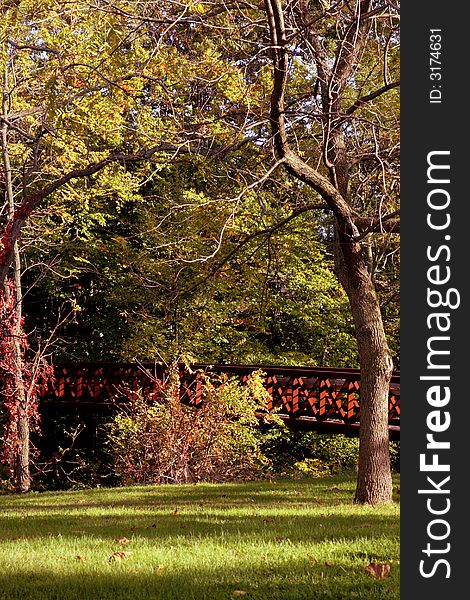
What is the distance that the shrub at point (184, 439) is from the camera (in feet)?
51.6

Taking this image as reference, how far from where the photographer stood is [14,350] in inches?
779

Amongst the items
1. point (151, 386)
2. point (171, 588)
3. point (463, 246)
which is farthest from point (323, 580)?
point (151, 386)

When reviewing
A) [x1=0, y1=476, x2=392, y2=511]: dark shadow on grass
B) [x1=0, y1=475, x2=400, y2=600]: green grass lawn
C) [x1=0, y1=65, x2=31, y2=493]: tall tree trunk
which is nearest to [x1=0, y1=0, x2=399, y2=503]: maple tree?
[x1=0, y1=65, x2=31, y2=493]: tall tree trunk

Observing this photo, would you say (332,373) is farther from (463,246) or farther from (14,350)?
(463,246)

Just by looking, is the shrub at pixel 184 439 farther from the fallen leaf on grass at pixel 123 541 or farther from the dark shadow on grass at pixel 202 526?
the fallen leaf on grass at pixel 123 541

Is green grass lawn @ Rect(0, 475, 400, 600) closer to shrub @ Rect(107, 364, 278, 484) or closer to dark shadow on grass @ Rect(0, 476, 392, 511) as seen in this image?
dark shadow on grass @ Rect(0, 476, 392, 511)

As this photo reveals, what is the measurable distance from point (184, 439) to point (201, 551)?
8.55m

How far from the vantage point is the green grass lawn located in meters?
5.95

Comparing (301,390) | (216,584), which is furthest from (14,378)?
(216,584)

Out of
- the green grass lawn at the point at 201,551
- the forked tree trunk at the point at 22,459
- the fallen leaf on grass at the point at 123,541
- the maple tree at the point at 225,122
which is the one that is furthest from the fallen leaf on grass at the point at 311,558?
the forked tree trunk at the point at 22,459

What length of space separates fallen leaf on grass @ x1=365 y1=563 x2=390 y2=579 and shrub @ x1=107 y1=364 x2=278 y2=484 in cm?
952

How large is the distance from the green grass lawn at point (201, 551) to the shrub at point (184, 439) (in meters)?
3.98

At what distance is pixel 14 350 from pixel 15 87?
5.68 meters

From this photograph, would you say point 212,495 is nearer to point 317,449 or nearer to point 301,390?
point 301,390
